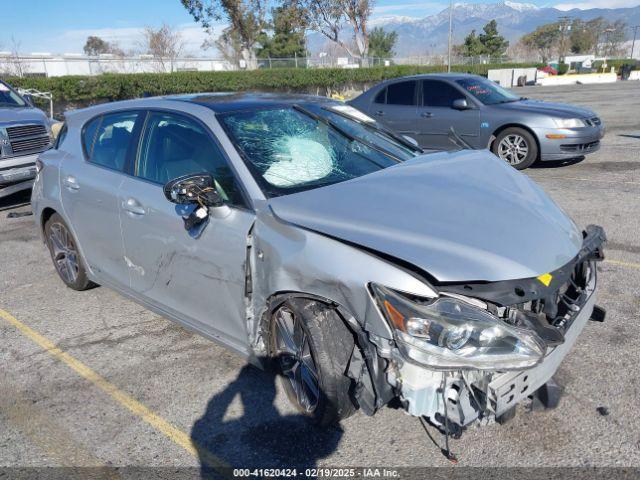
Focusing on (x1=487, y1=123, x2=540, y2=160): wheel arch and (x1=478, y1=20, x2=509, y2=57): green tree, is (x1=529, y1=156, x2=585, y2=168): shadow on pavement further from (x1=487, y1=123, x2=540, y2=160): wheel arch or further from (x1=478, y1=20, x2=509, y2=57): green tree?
(x1=478, y1=20, x2=509, y2=57): green tree

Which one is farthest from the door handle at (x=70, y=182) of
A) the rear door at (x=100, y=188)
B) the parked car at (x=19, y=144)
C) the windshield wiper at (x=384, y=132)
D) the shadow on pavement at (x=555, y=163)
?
the shadow on pavement at (x=555, y=163)

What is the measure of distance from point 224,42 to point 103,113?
49858 millimetres

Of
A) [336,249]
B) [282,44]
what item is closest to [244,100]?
[336,249]

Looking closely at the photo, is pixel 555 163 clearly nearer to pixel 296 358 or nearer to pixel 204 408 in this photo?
pixel 296 358

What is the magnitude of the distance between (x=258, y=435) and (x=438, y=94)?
794 centimetres

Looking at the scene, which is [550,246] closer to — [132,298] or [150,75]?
[132,298]

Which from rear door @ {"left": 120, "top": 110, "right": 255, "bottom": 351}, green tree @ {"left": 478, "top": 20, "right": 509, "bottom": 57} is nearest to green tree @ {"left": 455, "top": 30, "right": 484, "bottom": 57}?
green tree @ {"left": 478, "top": 20, "right": 509, "bottom": 57}

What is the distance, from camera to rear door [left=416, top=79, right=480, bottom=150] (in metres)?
9.32

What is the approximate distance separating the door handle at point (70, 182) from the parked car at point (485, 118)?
559 centimetres

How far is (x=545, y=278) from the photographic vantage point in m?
2.48

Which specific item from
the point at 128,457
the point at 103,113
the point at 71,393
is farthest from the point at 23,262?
the point at 128,457

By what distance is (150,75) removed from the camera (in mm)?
26812

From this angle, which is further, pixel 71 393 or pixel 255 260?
pixel 71 393

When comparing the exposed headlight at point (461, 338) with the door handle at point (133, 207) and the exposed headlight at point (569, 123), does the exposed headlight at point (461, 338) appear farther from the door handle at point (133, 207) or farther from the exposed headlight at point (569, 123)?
the exposed headlight at point (569, 123)
